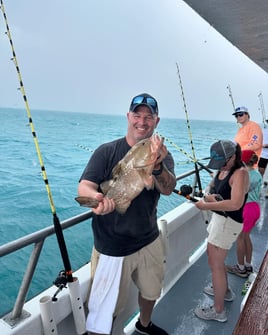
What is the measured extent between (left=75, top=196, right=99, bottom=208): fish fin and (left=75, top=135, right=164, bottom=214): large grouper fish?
144 mm

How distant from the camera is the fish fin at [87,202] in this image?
1.40 meters

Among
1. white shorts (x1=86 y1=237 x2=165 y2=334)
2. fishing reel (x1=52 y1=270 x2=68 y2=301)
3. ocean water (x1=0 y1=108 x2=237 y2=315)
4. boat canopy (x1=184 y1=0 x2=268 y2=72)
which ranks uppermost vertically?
boat canopy (x1=184 y1=0 x2=268 y2=72)

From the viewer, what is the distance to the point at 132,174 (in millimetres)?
1589

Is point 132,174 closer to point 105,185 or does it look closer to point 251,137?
point 105,185

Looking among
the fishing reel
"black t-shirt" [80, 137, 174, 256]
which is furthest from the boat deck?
the fishing reel

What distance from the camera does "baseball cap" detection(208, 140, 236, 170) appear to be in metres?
2.06

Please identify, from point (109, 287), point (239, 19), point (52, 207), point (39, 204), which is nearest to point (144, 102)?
point (52, 207)

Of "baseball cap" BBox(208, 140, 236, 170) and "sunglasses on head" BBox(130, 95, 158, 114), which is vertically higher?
"sunglasses on head" BBox(130, 95, 158, 114)

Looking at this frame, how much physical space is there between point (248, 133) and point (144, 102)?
3.20m

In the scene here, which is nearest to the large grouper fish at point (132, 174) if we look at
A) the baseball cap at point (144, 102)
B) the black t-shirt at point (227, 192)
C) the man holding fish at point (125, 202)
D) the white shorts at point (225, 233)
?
the man holding fish at point (125, 202)

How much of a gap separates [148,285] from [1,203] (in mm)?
8787

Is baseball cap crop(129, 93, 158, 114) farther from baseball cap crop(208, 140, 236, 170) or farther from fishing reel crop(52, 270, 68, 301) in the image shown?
fishing reel crop(52, 270, 68, 301)

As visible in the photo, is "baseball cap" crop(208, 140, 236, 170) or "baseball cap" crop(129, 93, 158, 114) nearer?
"baseball cap" crop(129, 93, 158, 114)

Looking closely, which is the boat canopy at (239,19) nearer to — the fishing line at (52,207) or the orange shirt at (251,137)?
the orange shirt at (251,137)
